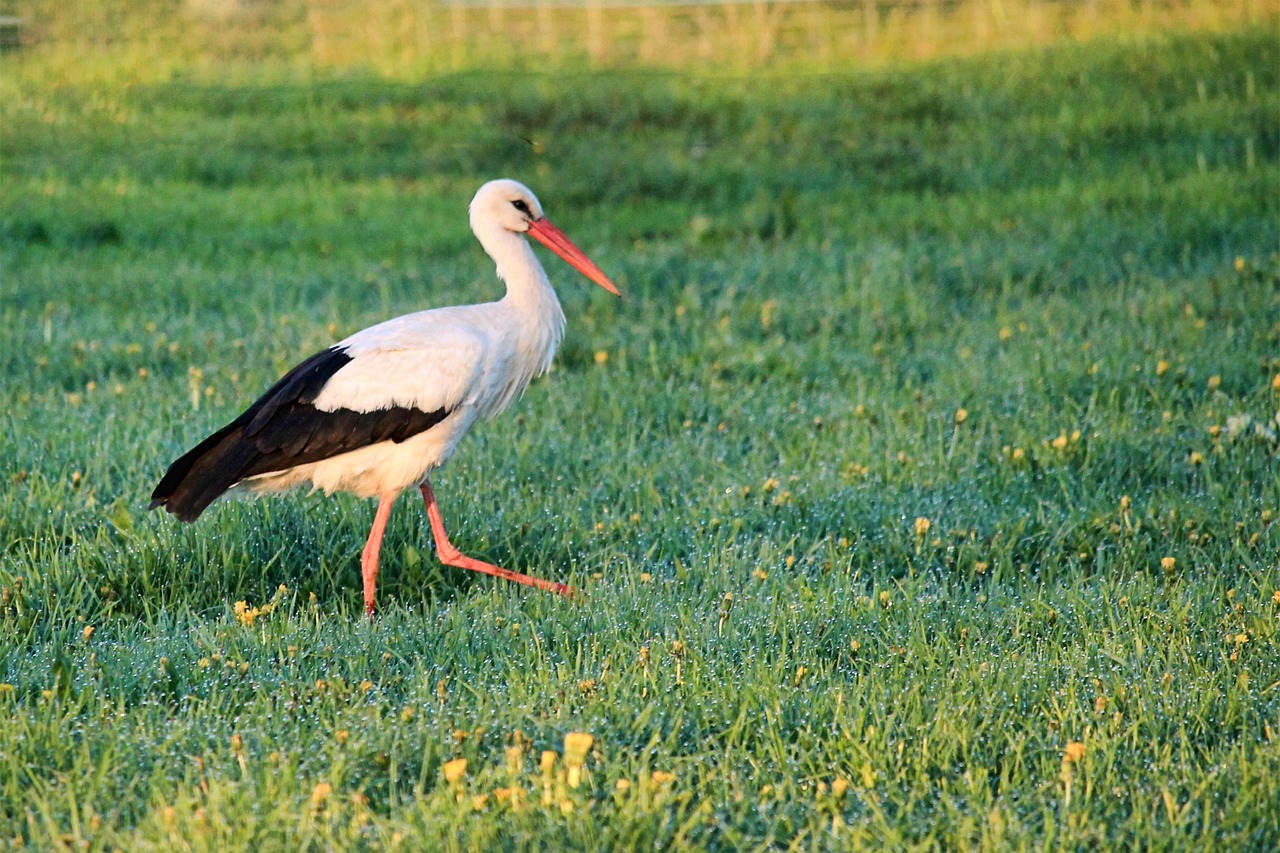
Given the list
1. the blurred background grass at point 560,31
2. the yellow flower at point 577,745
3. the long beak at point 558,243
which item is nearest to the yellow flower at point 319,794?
the yellow flower at point 577,745

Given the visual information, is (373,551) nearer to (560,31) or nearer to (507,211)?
(507,211)

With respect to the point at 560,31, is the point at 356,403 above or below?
below

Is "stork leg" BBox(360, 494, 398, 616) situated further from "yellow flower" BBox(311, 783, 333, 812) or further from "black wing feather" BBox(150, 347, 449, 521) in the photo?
"yellow flower" BBox(311, 783, 333, 812)

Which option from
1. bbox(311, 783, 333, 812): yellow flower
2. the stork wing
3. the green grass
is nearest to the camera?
bbox(311, 783, 333, 812): yellow flower

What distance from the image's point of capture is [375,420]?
416cm

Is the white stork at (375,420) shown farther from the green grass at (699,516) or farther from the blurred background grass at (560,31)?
the blurred background grass at (560,31)

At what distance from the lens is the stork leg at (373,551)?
157 inches

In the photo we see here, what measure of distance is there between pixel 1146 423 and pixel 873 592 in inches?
80.3

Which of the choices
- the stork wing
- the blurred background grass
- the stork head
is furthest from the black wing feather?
the blurred background grass

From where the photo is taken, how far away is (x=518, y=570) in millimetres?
4336

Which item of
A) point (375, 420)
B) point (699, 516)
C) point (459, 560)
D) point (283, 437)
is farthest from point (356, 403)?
point (699, 516)

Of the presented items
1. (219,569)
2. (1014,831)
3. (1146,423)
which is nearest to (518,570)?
(219,569)

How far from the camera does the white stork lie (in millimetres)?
4047

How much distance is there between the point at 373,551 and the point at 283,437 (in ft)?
1.40
